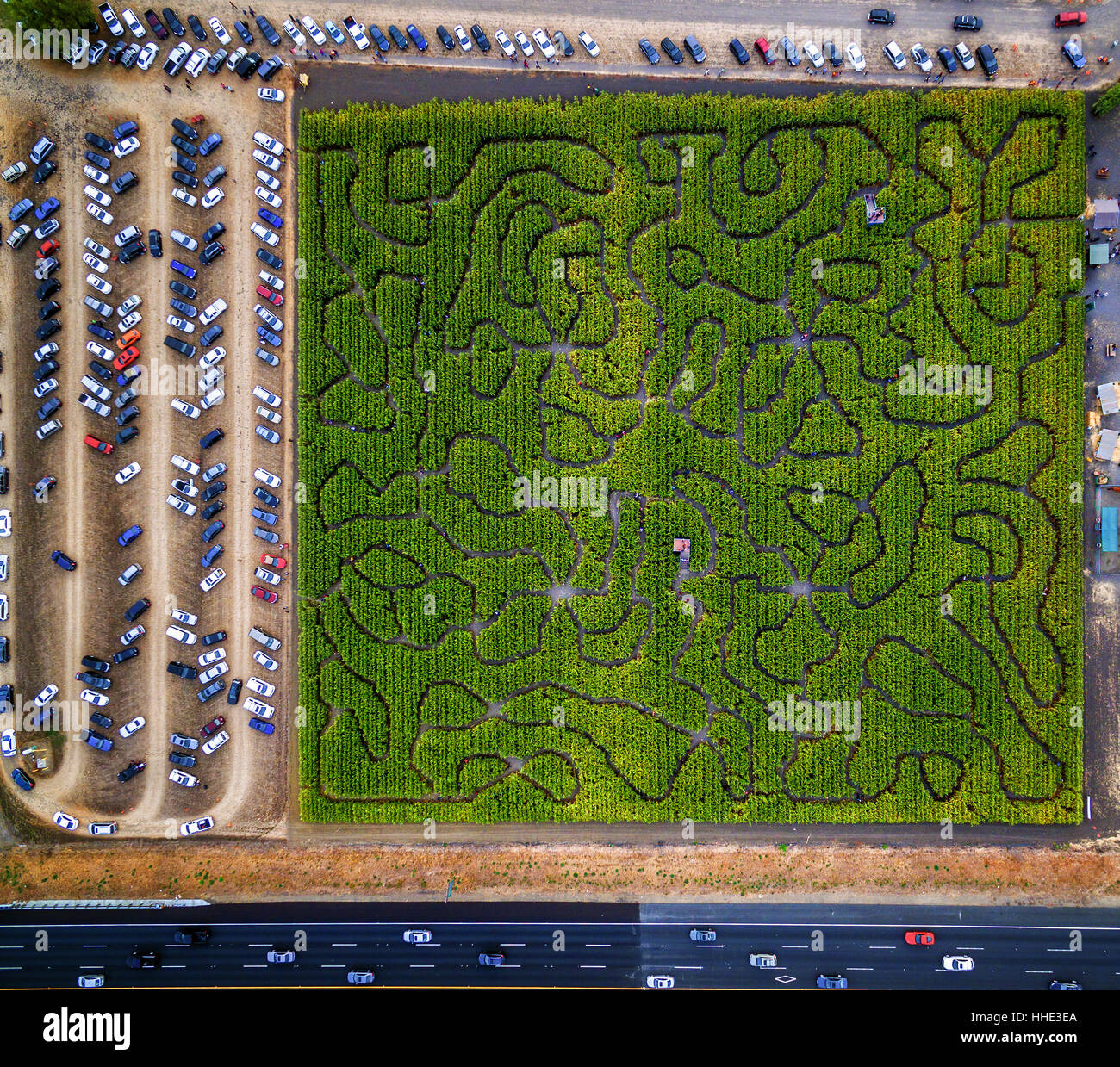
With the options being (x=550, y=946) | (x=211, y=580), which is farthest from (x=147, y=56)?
(x=550, y=946)

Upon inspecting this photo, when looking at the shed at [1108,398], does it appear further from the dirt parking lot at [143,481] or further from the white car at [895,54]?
the dirt parking lot at [143,481]

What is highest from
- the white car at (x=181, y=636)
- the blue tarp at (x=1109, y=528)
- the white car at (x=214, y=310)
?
the white car at (x=214, y=310)

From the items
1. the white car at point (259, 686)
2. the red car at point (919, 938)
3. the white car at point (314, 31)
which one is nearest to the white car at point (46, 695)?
the white car at point (259, 686)

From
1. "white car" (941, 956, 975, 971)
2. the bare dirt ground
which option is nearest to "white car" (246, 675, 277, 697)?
the bare dirt ground

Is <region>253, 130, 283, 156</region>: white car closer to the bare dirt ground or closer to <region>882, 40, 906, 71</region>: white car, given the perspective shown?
<region>882, 40, 906, 71</region>: white car

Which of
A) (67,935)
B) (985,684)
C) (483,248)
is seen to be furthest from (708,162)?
(67,935)

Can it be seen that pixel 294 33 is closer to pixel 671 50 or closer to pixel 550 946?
pixel 671 50

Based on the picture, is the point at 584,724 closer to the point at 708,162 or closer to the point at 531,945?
the point at 531,945
